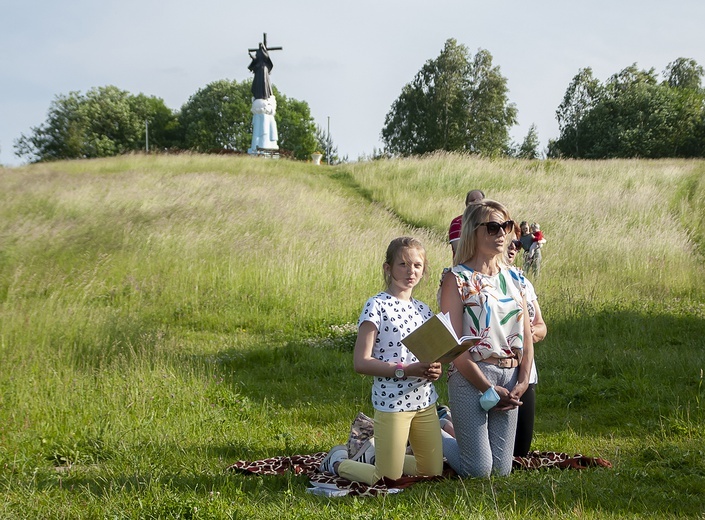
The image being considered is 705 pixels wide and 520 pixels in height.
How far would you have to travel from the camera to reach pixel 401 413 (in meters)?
4.65

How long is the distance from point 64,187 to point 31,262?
11869 millimetres

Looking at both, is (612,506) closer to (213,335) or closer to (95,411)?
(95,411)

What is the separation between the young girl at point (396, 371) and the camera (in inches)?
182

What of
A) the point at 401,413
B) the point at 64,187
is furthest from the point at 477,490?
the point at 64,187

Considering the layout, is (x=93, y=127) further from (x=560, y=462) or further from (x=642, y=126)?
(x=560, y=462)

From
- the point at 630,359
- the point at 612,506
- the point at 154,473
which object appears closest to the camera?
the point at 612,506

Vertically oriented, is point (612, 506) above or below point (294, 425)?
above

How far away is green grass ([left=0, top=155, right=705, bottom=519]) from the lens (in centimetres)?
457

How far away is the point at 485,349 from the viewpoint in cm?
488

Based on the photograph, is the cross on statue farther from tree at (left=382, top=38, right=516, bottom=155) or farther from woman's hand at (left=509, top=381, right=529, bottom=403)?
woman's hand at (left=509, top=381, right=529, bottom=403)

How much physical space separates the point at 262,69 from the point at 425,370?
51.0m

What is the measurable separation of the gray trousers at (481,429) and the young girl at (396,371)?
6.9 inches

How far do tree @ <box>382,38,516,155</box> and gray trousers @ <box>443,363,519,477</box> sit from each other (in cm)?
5682

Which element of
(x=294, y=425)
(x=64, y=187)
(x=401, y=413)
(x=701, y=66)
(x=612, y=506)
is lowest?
(x=294, y=425)
